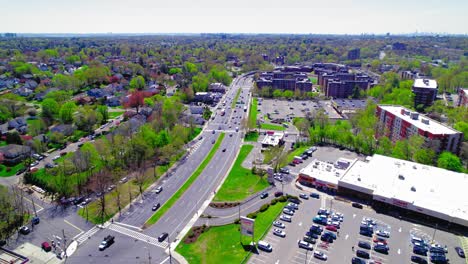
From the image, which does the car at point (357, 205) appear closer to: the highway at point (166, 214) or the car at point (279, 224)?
the car at point (279, 224)

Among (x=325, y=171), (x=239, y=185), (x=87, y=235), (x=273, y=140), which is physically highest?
(x=273, y=140)

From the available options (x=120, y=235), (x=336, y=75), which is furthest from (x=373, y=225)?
(x=336, y=75)

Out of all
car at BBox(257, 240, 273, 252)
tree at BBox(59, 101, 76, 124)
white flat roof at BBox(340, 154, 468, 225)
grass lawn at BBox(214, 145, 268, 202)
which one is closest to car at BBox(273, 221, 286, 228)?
car at BBox(257, 240, 273, 252)

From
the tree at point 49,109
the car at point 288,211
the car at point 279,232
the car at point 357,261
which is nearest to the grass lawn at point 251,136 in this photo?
the car at point 288,211

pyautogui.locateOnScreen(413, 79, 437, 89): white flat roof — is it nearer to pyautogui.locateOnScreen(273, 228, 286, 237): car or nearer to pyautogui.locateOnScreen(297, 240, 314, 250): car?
pyautogui.locateOnScreen(273, 228, 286, 237): car

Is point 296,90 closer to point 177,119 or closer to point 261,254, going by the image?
point 177,119

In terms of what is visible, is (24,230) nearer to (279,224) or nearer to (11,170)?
(11,170)

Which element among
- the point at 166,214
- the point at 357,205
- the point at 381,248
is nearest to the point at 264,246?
the point at 381,248
